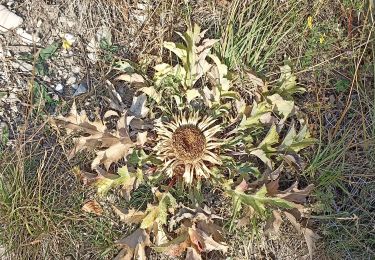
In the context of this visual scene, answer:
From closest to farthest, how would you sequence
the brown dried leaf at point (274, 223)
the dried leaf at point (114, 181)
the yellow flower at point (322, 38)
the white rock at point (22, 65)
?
the brown dried leaf at point (274, 223) → the dried leaf at point (114, 181) → the yellow flower at point (322, 38) → the white rock at point (22, 65)

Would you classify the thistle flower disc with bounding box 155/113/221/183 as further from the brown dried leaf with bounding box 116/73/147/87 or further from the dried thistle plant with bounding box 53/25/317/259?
the brown dried leaf with bounding box 116/73/147/87

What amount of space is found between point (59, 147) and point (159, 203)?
61cm

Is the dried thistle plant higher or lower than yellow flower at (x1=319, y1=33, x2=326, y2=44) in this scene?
lower

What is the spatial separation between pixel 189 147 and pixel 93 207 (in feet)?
1.83

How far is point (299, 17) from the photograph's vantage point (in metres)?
2.71

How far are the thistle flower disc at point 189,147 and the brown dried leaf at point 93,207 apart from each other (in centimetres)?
38

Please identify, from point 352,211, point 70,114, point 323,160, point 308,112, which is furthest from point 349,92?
point 70,114

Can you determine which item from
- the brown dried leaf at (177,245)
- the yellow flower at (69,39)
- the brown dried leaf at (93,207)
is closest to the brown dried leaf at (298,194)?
the brown dried leaf at (177,245)

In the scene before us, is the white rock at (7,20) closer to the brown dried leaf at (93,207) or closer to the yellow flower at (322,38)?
the brown dried leaf at (93,207)

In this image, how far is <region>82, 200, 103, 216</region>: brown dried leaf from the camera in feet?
8.45

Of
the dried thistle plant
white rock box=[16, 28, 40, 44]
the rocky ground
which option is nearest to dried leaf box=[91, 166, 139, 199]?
the dried thistle plant

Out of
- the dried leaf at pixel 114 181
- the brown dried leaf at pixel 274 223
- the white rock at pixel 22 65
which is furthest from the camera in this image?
the white rock at pixel 22 65

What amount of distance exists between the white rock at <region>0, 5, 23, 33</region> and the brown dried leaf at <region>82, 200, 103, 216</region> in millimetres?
1024

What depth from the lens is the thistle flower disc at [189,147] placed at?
2.53 metres
